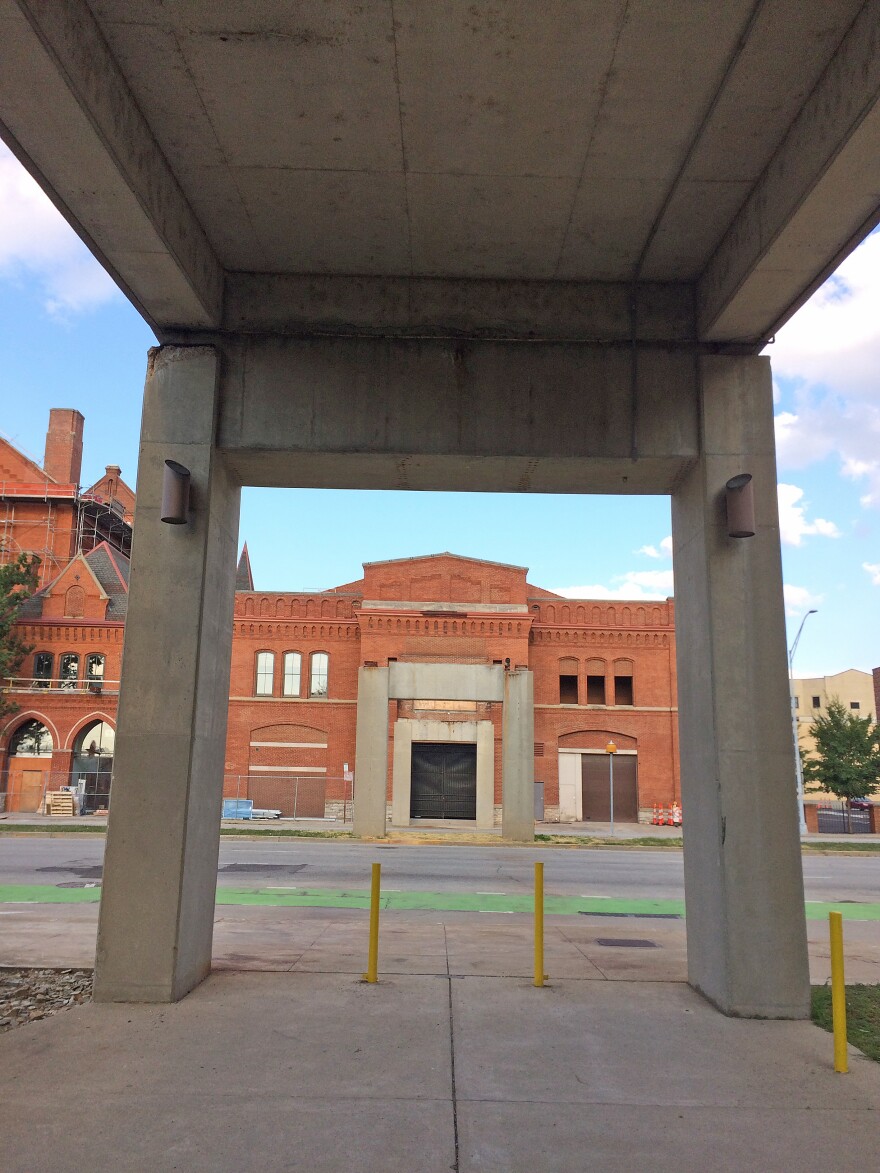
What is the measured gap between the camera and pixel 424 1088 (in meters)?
5.43

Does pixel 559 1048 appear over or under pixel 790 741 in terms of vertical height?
under

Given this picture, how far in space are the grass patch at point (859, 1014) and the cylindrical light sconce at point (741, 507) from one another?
4025 mm

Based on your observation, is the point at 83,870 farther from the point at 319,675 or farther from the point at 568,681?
the point at 568,681

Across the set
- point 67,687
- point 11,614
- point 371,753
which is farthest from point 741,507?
point 67,687

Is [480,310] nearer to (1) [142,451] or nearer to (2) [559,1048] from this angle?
(1) [142,451]

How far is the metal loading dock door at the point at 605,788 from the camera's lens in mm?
43531

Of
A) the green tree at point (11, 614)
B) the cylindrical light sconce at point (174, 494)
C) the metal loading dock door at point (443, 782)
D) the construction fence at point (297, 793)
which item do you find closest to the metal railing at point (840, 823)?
the metal loading dock door at point (443, 782)

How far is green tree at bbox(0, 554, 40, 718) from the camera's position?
39344 mm

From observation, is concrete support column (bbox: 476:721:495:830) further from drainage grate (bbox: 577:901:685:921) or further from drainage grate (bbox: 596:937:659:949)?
drainage grate (bbox: 596:937:659:949)

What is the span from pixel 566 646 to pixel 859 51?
39853 millimetres

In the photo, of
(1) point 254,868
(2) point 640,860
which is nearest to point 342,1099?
(1) point 254,868

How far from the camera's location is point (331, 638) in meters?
44.1

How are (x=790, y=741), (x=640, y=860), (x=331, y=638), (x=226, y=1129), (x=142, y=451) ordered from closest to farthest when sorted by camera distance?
(x=226, y=1129)
(x=790, y=741)
(x=142, y=451)
(x=640, y=860)
(x=331, y=638)

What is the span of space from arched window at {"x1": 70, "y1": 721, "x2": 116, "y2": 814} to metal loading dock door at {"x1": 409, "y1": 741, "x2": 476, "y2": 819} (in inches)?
547
